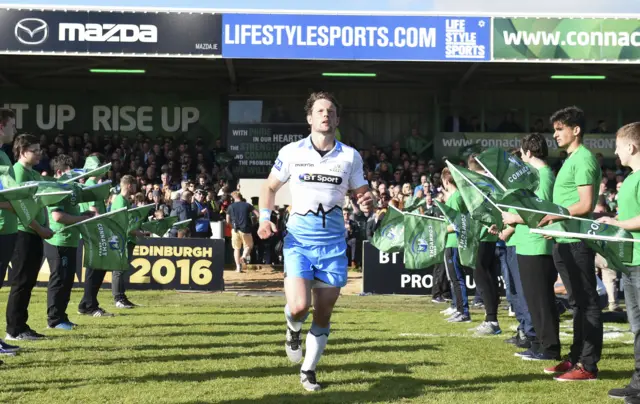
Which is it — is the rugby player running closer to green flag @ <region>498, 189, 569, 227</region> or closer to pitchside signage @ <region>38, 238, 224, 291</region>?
green flag @ <region>498, 189, 569, 227</region>

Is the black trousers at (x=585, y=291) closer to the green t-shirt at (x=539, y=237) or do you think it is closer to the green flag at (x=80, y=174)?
the green t-shirt at (x=539, y=237)

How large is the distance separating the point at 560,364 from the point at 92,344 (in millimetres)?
4930

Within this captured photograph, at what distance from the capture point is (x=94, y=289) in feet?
40.0

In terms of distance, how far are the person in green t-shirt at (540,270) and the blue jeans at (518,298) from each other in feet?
2.14

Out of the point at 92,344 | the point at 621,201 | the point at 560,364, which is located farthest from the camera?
the point at 92,344

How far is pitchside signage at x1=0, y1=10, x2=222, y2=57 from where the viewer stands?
996 inches

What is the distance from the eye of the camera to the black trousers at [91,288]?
12.2 m

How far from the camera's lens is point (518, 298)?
891 cm

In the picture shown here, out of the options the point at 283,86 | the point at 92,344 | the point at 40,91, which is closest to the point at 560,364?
the point at 92,344

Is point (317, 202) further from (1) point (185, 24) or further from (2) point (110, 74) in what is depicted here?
(2) point (110, 74)

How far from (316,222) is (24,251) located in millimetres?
3937

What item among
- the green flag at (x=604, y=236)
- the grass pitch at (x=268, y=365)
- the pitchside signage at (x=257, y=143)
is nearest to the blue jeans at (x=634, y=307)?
the green flag at (x=604, y=236)

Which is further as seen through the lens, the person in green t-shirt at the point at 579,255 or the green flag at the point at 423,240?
the green flag at the point at 423,240

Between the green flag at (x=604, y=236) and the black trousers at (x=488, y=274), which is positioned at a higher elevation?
the green flag at (x=604, y=236)
